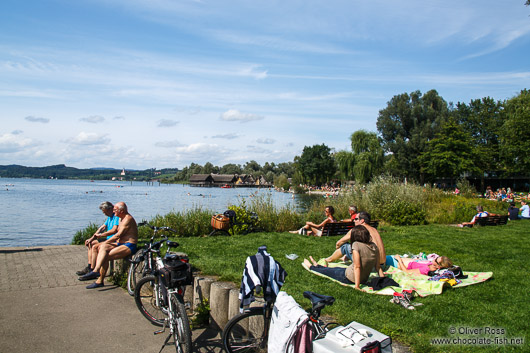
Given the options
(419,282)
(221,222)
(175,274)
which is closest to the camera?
(175,274)

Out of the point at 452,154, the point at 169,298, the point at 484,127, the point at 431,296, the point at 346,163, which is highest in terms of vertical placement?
the point at 484,127

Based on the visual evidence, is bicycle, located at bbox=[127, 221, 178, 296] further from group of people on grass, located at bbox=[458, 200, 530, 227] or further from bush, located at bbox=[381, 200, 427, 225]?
group of people on grass, located at bbox=[458, 200, 530, 227]

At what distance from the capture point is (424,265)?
6785mm

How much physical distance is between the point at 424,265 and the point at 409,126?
63.3 meters

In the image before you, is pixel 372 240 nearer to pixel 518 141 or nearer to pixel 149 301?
pixel 149 301

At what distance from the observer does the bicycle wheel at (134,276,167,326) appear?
5.00m

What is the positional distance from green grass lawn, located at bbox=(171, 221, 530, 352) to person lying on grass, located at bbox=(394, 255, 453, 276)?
2.33 feet

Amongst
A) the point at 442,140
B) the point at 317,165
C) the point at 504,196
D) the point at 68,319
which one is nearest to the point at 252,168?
the point at 317,165

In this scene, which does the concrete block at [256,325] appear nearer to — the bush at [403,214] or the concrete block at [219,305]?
the concrete block at [219,305]

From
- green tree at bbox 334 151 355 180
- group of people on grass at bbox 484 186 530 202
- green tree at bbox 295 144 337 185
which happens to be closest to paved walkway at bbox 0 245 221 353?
group of people on grass at bbox 484 186 530 202

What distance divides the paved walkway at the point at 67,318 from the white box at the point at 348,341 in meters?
1.65

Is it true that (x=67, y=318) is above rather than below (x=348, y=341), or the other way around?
below

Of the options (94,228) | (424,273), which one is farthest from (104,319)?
(94,228)

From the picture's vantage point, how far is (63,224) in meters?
21.8
